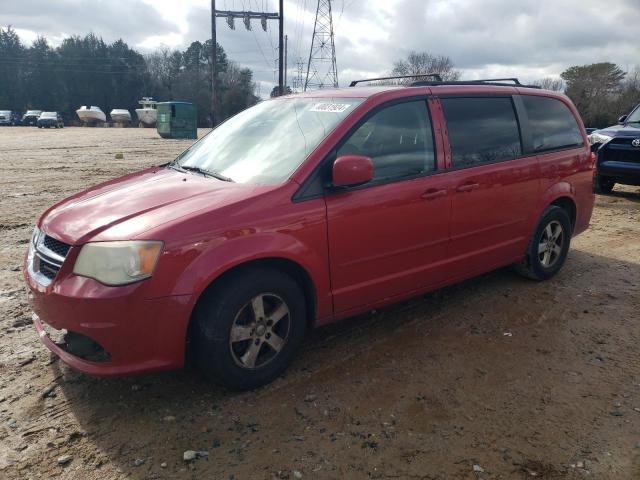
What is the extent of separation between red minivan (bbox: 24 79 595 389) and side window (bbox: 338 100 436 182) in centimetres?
1

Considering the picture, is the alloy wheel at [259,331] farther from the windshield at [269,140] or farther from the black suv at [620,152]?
the black suv at [620,152]

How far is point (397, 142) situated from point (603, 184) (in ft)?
28.4

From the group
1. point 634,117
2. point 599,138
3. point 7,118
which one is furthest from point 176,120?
point 7,118

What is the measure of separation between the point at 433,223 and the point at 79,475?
2.76m

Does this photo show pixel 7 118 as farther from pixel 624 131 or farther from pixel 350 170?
pixel 350 170

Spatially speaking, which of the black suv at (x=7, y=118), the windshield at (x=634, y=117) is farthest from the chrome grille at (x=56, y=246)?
the black suv at (x=7, y=118)

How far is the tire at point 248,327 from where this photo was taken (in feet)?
9.48

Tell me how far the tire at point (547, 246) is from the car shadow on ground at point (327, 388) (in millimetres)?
570

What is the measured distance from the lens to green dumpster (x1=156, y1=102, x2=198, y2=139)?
31156 millimetres

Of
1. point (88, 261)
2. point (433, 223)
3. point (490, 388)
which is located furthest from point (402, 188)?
point (88, 261)

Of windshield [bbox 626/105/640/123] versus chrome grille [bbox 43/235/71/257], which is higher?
windshield [bbox 626/105/640/123]

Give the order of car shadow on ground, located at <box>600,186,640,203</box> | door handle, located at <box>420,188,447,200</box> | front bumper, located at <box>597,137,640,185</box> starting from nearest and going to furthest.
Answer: door handle, located at <box>420,188,447,200</box>
front bumper, located at <box>597,137,640,185</box>
car shadow on ground, located at <box>600,186,640,203</box>

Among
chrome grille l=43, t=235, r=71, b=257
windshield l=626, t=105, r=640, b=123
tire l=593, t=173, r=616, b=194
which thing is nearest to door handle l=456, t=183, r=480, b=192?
chrome grille l=43, t=235, r=71, b=257

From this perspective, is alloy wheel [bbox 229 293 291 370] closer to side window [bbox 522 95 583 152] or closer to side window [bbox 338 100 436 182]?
side window [bbox 338 100 436 182]
